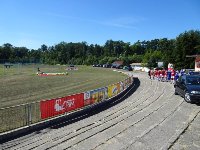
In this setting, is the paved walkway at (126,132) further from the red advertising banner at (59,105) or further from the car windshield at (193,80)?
the car windshield at (193,80)

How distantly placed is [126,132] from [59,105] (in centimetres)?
449

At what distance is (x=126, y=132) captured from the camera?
44.4ft

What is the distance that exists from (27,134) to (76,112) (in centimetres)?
443

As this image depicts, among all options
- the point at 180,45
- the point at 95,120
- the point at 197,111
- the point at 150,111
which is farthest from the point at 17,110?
the point at 180,45

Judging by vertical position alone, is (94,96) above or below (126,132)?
above

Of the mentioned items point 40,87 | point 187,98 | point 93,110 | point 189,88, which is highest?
point 189,88

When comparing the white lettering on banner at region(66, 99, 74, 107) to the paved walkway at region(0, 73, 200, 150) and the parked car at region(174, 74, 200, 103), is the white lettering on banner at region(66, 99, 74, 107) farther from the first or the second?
the parked car at region(174, 74, 200, 103)

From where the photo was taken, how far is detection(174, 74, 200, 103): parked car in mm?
20188

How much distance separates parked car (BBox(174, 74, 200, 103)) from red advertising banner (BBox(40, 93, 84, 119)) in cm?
719

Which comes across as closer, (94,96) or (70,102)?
(70,102)

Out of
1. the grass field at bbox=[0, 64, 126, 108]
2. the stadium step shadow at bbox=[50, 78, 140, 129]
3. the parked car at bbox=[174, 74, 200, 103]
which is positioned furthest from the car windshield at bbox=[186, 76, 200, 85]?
the grass field at bbox=[0, 64, 126, 108]

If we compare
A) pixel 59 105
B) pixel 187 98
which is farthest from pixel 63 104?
pixel 187 98

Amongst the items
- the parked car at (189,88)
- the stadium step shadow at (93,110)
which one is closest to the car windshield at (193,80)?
the parked car at (189,88)

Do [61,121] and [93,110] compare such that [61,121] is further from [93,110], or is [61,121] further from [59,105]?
[93,110]
